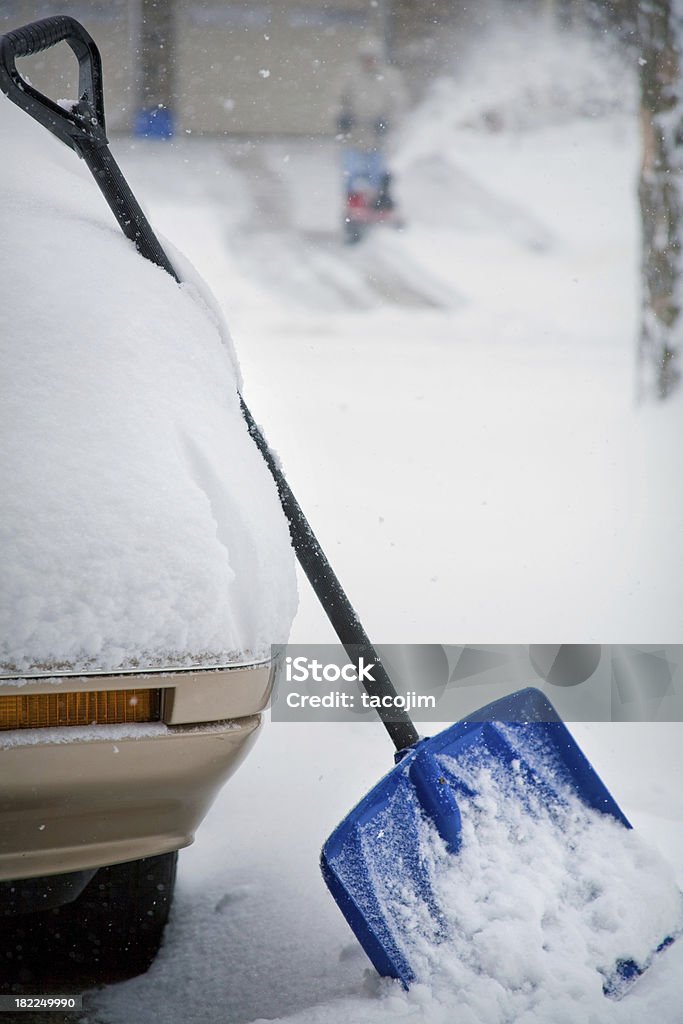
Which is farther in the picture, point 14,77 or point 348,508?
point 348,508

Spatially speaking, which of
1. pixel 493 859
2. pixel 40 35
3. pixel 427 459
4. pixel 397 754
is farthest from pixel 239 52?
pixel 493 859

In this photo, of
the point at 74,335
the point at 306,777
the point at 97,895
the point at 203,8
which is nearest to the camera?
the point at 74,335

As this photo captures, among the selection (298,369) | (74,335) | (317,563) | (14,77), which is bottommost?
(298,369)

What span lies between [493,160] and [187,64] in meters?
2.70

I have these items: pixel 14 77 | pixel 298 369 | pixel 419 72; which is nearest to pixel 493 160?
pixel 419 72

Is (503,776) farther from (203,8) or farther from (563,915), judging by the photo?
(203,8)

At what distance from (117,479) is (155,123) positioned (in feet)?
15.8

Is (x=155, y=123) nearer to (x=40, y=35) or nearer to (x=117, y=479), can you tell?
(x=40, y=35)

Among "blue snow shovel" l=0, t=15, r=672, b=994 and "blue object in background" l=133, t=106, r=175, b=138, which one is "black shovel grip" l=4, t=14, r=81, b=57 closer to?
"blue snow shovel" l=0, t=15, r=672, b=994

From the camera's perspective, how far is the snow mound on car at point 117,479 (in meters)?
0.97

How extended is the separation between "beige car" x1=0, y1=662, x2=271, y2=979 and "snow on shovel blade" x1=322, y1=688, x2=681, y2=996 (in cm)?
40

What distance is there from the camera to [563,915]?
1479 mm

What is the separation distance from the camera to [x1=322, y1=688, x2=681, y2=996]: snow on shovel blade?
4.46 ft

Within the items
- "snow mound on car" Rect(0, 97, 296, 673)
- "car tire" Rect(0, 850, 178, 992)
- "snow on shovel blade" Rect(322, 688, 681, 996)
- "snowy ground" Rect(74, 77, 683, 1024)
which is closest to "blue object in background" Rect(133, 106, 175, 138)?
"snowy ground" Rect(74, 77, 683, 1024)
